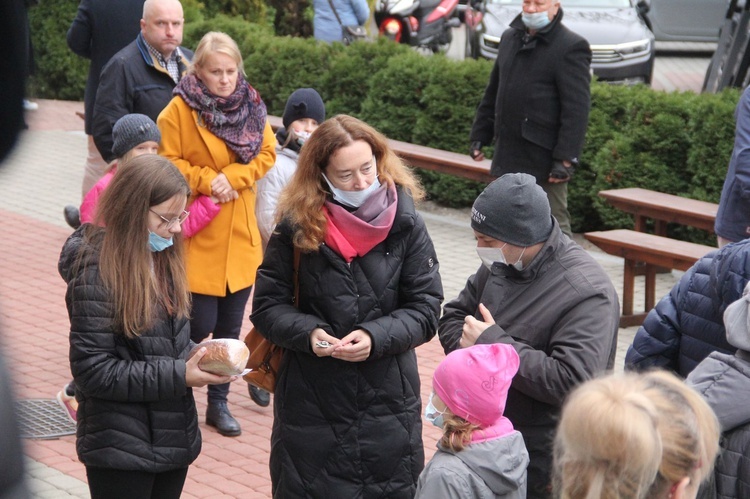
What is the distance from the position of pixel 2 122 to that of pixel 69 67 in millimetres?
18047

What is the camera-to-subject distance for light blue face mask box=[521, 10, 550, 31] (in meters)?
7.70

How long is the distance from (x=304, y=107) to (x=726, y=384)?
11.8 feet

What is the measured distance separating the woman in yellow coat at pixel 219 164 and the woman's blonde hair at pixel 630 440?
361cm

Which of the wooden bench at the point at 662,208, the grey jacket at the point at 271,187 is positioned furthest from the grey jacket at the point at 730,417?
the wooden bench at the point at 662,208

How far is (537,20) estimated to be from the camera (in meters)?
7.72

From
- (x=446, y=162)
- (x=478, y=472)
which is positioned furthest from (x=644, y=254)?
(x=478, y=472)

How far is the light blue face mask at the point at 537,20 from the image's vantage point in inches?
303

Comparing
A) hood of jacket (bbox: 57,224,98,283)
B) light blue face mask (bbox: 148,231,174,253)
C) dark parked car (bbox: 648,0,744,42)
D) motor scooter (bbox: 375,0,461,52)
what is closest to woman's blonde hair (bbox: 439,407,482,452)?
light blue face mask (bbox: 148,231,174,253)

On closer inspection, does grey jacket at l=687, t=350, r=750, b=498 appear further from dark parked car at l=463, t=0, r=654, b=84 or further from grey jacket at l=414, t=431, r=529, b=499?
dark parked car at l=463, t=0, r=654, b=84

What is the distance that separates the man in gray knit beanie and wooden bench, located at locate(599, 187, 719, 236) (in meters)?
5.01

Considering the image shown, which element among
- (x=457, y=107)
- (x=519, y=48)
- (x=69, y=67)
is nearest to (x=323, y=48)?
(x=457, y=107)

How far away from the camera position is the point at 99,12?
8.41m

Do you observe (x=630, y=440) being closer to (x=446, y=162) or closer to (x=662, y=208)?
(x=662, y=208)

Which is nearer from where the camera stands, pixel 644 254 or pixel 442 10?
pixel 644 254
